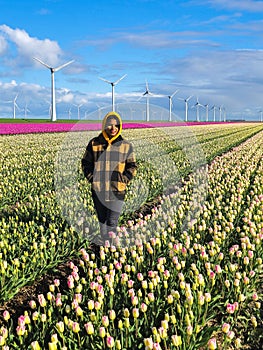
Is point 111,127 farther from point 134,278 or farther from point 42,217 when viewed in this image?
point 42,217

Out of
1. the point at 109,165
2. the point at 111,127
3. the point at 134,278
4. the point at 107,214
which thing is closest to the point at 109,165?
the point at 109,165

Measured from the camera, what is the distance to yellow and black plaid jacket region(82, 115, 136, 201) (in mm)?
6215

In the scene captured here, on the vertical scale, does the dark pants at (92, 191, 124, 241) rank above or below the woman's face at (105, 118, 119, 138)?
below

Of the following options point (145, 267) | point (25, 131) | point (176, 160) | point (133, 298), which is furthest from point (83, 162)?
point (25, 131)

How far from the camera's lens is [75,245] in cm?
666

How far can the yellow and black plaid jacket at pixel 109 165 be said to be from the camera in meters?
6.21

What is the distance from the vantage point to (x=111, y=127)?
588 centimetres

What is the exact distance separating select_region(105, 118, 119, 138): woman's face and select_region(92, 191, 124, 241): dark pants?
1057 mm

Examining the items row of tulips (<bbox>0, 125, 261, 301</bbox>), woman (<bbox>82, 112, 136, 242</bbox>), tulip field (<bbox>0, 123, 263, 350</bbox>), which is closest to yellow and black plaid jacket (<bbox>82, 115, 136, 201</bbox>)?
woman (<bbox>82, 112, 136, 242</bbox>)

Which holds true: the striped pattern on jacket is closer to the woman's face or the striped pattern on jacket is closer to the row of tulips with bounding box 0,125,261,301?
the woman's face

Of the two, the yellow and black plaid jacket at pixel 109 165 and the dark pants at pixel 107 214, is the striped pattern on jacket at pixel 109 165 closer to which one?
the yellow and black plaid jacket at pixel 109 165

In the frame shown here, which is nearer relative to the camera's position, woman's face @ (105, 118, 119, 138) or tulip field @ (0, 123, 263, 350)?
tulip field @ (0, 123, 263, 350)

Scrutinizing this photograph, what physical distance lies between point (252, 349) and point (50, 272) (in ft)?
9.68

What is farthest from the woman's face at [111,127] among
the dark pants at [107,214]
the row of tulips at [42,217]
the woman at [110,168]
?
the row of tulips at [42,217]
